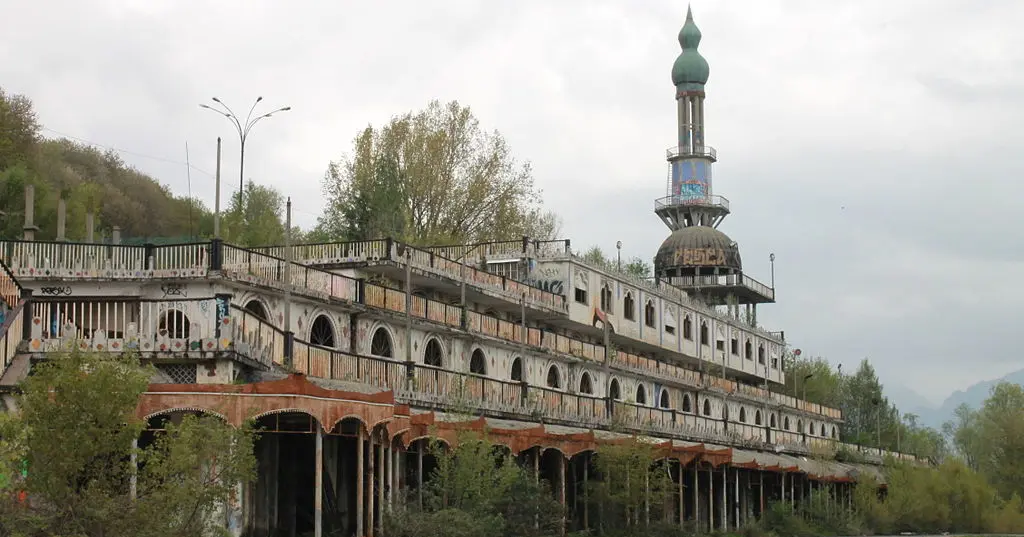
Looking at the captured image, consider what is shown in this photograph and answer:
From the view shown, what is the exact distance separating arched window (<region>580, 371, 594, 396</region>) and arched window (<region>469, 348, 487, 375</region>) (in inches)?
467

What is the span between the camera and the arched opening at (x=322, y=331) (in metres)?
44.3

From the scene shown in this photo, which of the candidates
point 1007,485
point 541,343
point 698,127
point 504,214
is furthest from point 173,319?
point 698,127

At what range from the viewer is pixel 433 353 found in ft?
176

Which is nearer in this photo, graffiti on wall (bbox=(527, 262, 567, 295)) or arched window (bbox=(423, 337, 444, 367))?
arched window (bbox=(423, 337, 444, 367))

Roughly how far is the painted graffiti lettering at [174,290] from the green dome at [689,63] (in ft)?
289

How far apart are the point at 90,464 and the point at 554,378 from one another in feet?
144

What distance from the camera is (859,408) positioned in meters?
135

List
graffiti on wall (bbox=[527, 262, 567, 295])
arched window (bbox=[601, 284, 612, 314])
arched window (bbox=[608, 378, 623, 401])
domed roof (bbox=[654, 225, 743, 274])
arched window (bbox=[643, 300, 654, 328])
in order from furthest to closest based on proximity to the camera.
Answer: domed roof (bbox=[654, 225, 743, 274]) → arched window (bbox=[643, 300, 654, 328]) → arched window (bbox=[601, 284, 612, 314]) → arched window (bbox=[608, 378, 623, 401]) → graffiti on wall (bbox=[527, 262, 567, 295])

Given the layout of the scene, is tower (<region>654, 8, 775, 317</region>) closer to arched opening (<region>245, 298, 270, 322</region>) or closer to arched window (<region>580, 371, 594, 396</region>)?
arched window (<region>580, 371, 594, 396</region>)

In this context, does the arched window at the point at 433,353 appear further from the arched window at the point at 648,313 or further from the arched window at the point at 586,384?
the arched window at the point at 648,313

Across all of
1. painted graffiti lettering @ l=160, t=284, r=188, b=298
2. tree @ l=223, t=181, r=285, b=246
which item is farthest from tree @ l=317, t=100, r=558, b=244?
painted graffiti lettering @ l=160, t=284, r=188, b=298

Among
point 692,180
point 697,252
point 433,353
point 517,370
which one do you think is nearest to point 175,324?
point 433,353

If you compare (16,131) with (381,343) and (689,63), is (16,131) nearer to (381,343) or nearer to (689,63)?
(381,343)

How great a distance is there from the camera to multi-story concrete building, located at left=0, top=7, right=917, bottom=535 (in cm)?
3216
